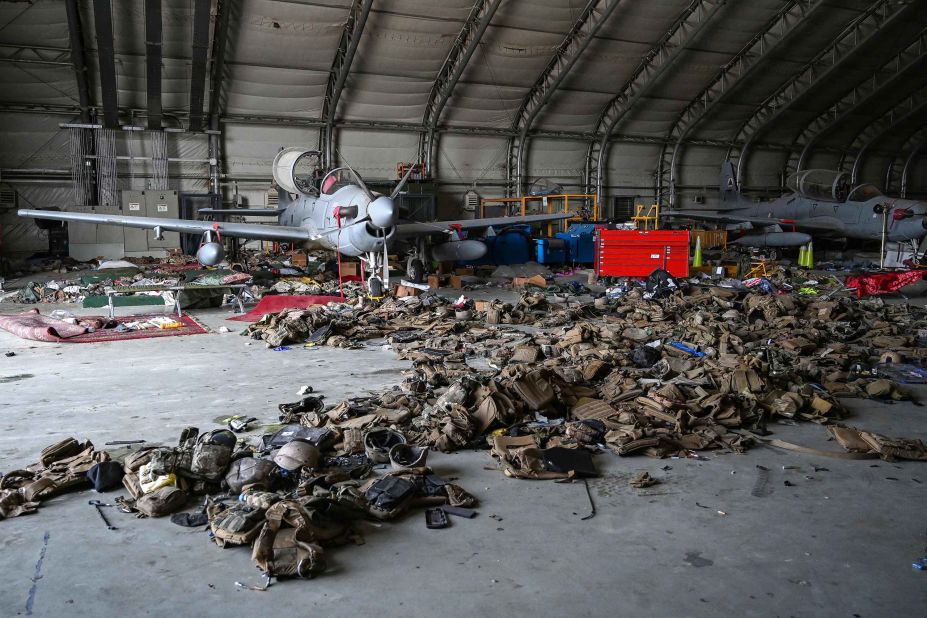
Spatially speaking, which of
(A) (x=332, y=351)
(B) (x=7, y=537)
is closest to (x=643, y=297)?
(A) (x=332, y=351)

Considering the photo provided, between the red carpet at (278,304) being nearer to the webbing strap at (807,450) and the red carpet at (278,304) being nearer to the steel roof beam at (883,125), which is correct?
the webbing strap at (807,450)

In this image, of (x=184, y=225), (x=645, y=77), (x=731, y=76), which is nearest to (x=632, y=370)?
(x=184, y=225)

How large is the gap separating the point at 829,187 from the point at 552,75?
10.7 metres

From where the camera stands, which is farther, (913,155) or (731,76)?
(913,155)

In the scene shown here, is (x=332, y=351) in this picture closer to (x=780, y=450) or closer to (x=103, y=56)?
(x=780, y=450)

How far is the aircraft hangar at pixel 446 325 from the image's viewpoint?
310 centimetres

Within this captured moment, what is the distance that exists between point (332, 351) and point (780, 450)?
5326 mm

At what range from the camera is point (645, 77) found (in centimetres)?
2519

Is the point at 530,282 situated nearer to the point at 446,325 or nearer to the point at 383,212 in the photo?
the point at 383,212

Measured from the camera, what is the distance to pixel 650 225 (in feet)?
90.8

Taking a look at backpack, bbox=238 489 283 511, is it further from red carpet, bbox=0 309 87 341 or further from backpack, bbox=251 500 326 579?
red carpet, bbox=0 309 87 341

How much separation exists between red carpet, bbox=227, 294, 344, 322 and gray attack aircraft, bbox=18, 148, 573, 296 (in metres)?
1.06

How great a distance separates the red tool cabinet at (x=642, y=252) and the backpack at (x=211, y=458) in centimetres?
1224

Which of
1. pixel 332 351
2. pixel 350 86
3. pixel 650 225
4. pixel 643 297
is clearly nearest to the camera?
pixel 332 351
